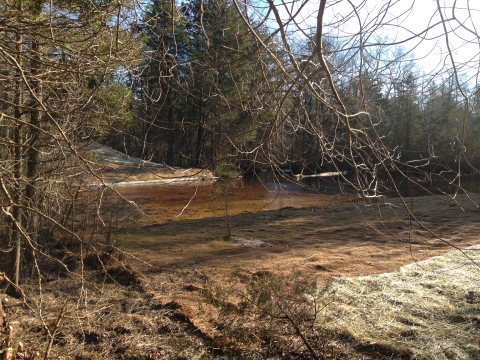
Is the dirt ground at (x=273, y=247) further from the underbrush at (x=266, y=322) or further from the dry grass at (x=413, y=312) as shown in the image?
the dry grass at (x=413, y=312)

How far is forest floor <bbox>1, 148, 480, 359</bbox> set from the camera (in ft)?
12.9

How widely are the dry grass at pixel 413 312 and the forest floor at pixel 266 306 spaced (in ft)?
0.04

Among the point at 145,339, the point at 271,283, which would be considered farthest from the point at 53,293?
the point at 271,283

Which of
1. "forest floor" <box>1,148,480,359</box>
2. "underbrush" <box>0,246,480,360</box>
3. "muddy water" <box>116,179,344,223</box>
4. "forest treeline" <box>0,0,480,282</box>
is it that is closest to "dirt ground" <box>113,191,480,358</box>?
"forest floor" <box>1,148,480,359</box>

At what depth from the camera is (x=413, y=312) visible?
15.4 ft

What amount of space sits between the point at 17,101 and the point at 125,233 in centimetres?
514

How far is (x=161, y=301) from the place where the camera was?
216 inches

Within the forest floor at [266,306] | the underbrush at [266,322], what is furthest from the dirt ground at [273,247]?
the underbrush at [266,322]

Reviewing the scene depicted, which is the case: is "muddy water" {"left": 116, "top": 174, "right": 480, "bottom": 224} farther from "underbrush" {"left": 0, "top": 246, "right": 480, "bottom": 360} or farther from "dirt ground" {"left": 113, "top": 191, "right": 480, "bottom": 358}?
"underbrush" {"left": 0, "top": 246, "right": 480, "bottom": 360}

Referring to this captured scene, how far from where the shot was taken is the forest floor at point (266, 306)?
12.9 feet

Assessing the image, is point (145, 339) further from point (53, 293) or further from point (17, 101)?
point (17, 101)

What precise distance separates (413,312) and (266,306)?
1750 mm

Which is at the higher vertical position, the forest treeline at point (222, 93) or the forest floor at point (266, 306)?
the forest treeline at point (222, 93)

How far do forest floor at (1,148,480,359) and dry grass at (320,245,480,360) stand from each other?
0.04 ft
